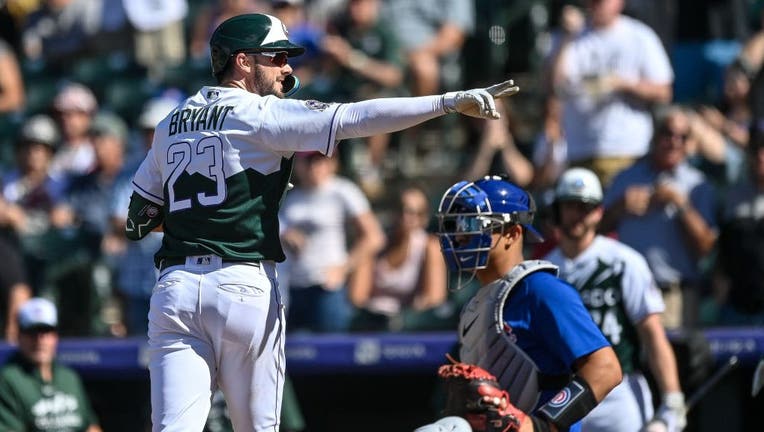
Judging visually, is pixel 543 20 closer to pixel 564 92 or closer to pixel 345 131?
pixel 564 92

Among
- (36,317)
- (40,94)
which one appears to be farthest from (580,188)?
(40,94)

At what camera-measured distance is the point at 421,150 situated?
10641 mm

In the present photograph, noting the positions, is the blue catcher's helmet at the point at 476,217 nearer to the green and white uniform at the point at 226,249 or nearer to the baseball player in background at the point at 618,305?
the green and white uniform at the point at 226,249

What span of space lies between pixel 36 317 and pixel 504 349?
3918 millimetres

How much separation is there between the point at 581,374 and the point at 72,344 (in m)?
4.73

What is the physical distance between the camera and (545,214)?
777 cm

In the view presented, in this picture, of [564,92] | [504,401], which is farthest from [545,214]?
[504,401]

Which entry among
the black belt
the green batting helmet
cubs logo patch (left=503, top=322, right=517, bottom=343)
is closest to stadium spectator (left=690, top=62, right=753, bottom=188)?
cubs logo patch (left=503, top=322, right=517, bottom=343)

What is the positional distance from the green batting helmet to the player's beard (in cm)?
10

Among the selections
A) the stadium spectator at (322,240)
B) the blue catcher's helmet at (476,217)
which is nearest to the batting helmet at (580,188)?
the blue catcher's helmet at (476,217)

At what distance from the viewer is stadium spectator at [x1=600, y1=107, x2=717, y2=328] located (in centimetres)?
803

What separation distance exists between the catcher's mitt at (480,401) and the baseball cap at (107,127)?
6084 mm

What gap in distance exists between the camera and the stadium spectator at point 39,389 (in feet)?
25.5

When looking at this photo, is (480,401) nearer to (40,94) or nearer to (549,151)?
(549,151)
